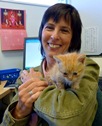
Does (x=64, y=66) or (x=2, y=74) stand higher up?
(x=64, y=66)

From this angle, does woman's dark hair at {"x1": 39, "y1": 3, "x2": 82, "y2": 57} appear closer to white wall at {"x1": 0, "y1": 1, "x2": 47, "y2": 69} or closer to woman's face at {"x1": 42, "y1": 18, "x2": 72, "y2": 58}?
woman's face at {"x1": 42, "y1": 18, "x2": 72, "y2": 58}

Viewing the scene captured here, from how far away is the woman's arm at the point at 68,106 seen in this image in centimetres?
68

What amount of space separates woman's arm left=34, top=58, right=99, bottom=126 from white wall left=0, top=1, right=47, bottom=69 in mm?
1280

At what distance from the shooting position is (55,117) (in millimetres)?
687

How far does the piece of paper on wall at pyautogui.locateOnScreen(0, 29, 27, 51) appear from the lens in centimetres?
194

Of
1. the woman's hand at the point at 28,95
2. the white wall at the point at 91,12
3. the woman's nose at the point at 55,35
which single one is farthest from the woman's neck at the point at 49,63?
the white wall at the point at 91,12

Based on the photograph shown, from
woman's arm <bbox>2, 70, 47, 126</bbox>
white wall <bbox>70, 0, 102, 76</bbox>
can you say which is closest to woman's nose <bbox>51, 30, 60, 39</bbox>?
woman's arm <bbox>2, 70, 47, 126</bbox>

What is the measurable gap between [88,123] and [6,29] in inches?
56.4

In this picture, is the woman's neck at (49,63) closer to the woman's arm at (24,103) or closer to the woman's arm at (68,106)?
the woman's arm at (24,103)

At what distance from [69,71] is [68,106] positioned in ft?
0.49

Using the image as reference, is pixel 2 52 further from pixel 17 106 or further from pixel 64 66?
pixel 64 66

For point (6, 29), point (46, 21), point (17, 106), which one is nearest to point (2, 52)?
point (6, 29)

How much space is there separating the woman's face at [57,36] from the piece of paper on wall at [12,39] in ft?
3.02

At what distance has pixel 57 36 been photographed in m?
1.03
